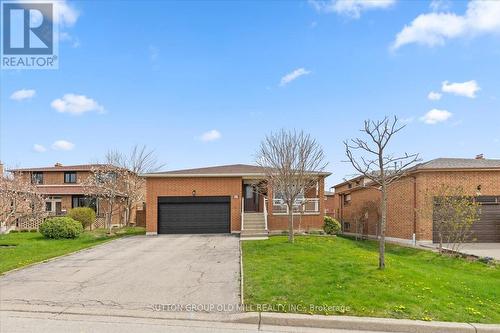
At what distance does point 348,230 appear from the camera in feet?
107

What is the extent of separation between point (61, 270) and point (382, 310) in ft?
29.7

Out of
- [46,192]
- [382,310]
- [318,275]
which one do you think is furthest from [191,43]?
[46,192]

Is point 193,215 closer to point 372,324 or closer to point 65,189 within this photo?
point 372,324

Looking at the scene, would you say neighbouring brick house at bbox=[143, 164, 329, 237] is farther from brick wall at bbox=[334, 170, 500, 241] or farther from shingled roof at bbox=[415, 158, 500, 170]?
shingled roof at bbox=[415, 158, 500, 170]

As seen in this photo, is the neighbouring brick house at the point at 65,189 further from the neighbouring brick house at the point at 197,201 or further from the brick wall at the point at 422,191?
the brick wall at the point at 422,191

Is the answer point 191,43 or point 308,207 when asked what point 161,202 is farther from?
point 191,43

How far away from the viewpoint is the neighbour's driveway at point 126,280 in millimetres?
8023

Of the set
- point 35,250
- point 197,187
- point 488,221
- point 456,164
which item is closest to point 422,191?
point 456,164

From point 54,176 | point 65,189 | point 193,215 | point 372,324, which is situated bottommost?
point 372,324

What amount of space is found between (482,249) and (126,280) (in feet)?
52.3

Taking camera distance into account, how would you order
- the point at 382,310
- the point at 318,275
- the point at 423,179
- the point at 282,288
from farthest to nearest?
the point at 423,179 < the point at 318,275 < the point at 282,288 < the point at 382,310

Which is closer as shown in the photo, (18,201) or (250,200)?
(18,201)

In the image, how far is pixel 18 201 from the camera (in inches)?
970

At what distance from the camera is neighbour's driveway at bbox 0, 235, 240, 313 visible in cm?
802
